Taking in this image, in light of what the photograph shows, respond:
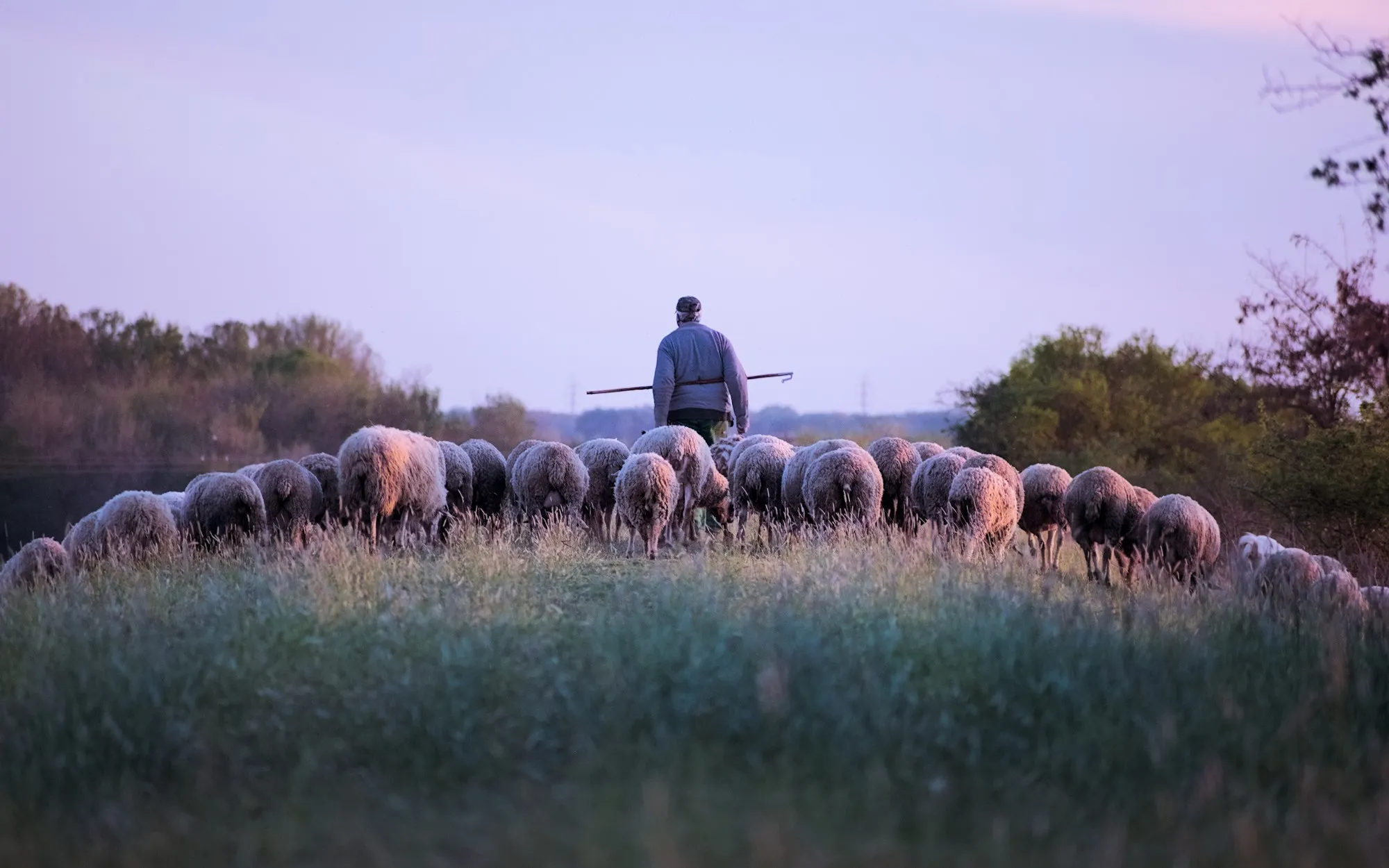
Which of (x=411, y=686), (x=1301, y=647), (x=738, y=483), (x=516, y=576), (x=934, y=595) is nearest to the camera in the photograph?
(x=411, y=686)

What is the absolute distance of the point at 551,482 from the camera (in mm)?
14531

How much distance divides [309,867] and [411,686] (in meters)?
1.82

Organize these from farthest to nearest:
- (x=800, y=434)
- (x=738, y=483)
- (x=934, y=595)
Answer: (x=800, y=434)
(x=738, y=483)
(x=934, y=595)

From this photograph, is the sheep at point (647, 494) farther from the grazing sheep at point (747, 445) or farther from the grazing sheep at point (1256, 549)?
the grazing sheep at point (1256, 549)

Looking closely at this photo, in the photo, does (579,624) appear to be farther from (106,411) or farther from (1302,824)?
(106,411)

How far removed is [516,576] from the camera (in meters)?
9.96

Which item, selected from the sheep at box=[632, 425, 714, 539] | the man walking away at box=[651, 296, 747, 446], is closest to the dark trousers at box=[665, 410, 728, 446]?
the man walking away at box=[651, 296, 747, 446]

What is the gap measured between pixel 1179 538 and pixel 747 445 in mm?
5214

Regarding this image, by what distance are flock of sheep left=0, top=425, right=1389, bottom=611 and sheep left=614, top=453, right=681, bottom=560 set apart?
0.6 inches

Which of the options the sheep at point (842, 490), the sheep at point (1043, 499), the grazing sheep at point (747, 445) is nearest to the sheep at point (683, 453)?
the grazing sheep at point (747, 445)

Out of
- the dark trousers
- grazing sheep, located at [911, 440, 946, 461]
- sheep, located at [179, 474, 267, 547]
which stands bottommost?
sheep, located at [179, 474, 267, 547]

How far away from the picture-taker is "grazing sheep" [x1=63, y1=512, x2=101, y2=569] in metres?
13.0

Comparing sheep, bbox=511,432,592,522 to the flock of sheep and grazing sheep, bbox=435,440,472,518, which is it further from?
grazing sheep, bbox=435,440,472,518

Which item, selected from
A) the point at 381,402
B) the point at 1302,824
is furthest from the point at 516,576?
the point at 381,402
